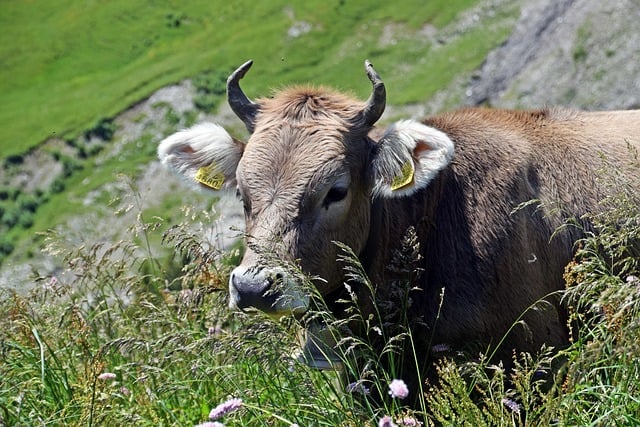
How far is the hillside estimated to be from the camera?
53.2 meters

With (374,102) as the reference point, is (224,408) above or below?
Result: below

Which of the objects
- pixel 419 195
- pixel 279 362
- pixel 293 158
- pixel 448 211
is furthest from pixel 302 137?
pixel 279 362

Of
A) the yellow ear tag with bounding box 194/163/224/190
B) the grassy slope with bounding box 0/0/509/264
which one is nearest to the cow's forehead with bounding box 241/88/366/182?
the yellow ear tag with bounding box 194/163/224/190

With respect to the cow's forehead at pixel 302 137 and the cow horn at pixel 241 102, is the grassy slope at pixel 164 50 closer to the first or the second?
the cow horn at pixel 241 102

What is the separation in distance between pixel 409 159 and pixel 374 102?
0.57 m

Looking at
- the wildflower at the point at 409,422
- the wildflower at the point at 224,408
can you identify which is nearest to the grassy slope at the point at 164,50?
the wildflower at the point at 409,422

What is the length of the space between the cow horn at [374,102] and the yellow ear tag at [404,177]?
1.69ft

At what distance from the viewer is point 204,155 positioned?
26.0ft

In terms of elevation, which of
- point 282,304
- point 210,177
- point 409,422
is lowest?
point 409,422

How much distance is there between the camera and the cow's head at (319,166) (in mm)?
6754

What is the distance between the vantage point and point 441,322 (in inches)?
275

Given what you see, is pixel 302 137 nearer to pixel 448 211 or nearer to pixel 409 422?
pixel 448 211

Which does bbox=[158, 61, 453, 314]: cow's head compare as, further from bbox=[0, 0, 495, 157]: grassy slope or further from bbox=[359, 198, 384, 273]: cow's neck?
bbox=[0, 0, 495, 157]: grassy slope

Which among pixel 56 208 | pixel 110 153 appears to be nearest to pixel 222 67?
pixel 110 153
